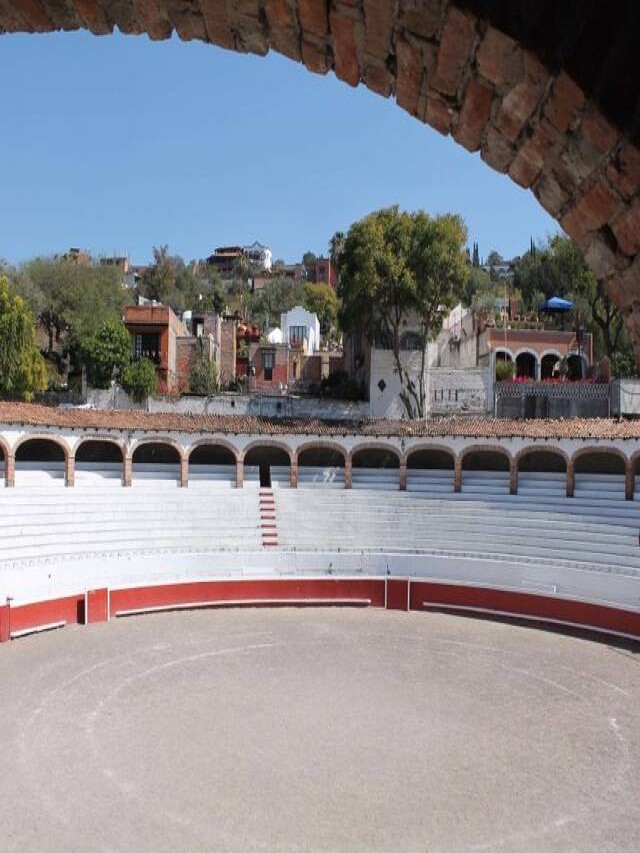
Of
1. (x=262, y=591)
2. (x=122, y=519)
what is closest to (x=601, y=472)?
(x=262, y=591)

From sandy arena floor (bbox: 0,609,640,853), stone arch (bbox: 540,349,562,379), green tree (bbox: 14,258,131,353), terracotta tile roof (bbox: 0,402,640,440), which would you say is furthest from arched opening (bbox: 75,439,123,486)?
stone arch (bbox: 540,349,562,379)

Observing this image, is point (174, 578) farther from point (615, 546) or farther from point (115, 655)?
point (615, 546)

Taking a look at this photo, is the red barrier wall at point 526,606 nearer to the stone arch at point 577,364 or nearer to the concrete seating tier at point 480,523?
the concrete seating tier at point 480,523

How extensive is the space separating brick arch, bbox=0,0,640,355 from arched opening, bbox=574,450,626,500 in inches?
846

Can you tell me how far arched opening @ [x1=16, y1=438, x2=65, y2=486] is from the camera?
22844mm

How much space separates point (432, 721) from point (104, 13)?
10996 mm

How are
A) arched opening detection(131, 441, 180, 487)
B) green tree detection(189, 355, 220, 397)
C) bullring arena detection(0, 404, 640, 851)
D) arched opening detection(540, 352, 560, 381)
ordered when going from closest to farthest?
bullring arena detection(0, 404, 640, 851) → arched opening detection(131, 441, 180, 487) → green tree detection(189, 355, 220, 397) → arched opening detection(540, 352, 560, 381)

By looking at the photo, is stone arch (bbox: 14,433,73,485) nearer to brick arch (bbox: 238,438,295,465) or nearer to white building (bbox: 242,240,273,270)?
brick arch (bbox: 238,438,295,465)

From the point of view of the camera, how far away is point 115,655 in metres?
14.8

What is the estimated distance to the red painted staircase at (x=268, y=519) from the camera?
2188 centimetres

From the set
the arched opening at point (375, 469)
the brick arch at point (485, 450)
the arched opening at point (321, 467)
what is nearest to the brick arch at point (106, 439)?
the arched opening at point (321, 467)

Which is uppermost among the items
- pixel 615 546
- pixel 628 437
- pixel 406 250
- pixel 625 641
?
pixel 406 250

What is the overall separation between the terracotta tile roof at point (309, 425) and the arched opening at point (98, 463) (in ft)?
3.07

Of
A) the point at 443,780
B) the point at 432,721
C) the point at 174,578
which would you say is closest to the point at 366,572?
the point at 174,578
